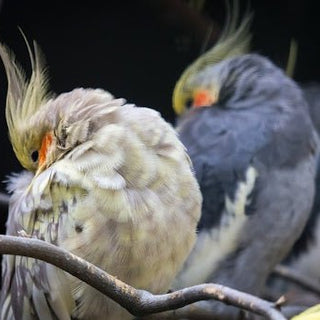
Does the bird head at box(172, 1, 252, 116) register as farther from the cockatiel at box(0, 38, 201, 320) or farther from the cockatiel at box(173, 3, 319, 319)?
the cockatiel at box(0, 38, 201, 320)

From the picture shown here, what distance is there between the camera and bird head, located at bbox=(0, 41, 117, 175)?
1358 millimetres

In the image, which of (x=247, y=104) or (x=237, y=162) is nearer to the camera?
(x=237, y=162)

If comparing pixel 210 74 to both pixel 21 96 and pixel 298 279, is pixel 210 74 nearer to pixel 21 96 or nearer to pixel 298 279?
pixel 298 279

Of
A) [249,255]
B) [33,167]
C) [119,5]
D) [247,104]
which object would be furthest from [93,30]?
[33,167]

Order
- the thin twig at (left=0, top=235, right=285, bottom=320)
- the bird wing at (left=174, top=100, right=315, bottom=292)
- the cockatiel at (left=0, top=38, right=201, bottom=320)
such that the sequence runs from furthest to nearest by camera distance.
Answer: the bird wing at (left=174, top=100, right=315, bottom=292) < the cockatiel at (left=0, top=38, right=201, bottom=320) < the thin twig at (left=0, top=235, right=285, bottom=320)

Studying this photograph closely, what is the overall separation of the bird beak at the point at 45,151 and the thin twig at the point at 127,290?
1.23 feet

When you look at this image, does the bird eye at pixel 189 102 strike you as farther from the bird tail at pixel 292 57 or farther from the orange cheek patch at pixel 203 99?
the bird tail at pixel 292 57

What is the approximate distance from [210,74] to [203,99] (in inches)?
2.5

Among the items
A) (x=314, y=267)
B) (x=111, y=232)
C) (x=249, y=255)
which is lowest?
(x=314, y=267)

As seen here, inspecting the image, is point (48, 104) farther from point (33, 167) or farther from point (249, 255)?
point (249, 255)

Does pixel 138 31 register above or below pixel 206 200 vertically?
above

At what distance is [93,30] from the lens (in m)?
2.35

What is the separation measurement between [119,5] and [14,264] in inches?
46.7

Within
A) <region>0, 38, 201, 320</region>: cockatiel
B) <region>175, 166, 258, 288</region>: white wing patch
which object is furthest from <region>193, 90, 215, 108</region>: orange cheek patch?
<region>0, 38, 201, 320</region>: cockatiel
